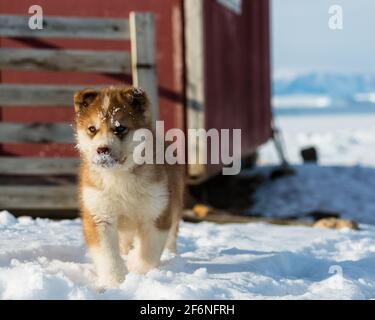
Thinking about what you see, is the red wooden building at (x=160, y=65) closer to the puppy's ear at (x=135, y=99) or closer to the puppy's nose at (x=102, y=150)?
the puppy's ear at (x=135, y=99)

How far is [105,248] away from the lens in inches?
149

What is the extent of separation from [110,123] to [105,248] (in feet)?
2.55

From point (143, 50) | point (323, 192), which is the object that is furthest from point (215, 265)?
point (323, 192)

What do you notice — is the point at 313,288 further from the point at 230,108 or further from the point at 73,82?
the point at 230,108

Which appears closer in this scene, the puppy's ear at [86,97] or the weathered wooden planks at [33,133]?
the puppy's ear at [86,97]

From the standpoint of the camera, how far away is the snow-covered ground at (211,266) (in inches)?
129

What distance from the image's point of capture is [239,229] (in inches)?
251

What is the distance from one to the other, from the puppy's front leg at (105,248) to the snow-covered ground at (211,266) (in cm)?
11

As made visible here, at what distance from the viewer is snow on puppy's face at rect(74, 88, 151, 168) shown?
3.52 metres

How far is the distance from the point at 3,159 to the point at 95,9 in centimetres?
247

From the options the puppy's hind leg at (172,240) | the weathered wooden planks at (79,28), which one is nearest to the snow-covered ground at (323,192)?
the weathered wooden planks at (79,28)

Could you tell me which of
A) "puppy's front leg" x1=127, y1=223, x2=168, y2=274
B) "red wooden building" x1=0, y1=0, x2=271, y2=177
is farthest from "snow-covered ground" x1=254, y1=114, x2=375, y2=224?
"puppy's front leg" x1=127, y1=223, x2=168, y2=274
